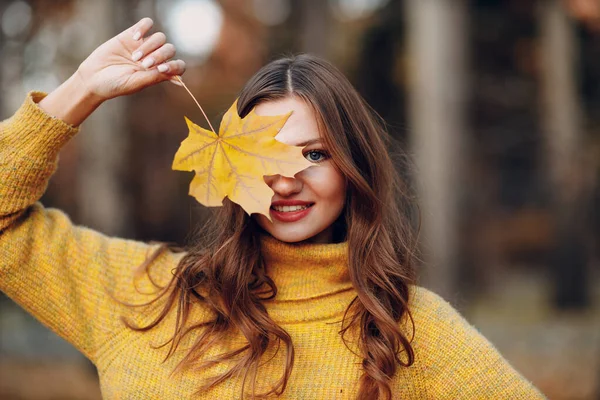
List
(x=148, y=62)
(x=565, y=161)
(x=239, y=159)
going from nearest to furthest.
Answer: (x=239, y=159), (x=148, y=62), (x=565, y=161)

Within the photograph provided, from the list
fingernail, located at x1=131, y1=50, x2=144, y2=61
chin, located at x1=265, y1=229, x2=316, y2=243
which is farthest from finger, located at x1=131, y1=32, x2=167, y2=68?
chin, located at x1=265, y1=229, x2=316, y2=243

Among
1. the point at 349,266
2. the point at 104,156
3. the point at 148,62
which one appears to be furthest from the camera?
the point at 104,156

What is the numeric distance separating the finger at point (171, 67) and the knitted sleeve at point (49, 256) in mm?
348

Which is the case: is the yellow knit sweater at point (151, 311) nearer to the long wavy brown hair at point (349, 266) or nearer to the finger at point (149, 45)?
the long wavy brown hair at point (349, 266)

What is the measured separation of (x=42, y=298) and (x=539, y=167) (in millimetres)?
12022

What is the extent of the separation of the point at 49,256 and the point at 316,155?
0.88 metres

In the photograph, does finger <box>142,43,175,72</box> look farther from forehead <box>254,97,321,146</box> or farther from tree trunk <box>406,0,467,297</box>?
tree trunk <box>406,0,467,297</box>

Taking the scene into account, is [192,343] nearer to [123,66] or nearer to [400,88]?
[123,66]

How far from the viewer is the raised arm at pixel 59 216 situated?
6.73ft

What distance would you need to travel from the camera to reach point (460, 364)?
2053 mm

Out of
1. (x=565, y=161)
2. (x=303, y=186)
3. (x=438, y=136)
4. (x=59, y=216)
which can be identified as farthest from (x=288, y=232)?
(x=565, y=161)

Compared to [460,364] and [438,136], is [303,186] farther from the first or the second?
[438,136]

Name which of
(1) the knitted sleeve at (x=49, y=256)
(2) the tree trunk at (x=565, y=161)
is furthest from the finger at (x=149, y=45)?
(2) the tree trunk at (x=565, y=161)

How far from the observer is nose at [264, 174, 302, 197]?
1.99 m
